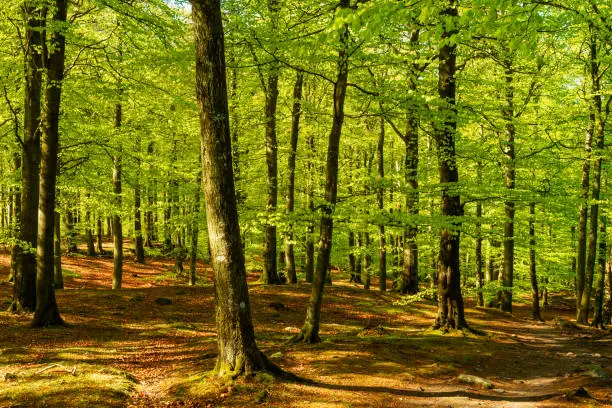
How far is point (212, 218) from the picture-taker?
6258 millimetres

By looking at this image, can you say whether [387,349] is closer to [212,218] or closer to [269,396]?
[269,396]

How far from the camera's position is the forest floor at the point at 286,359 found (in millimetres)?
6125

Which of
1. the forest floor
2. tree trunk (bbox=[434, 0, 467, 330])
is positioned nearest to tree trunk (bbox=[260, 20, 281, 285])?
the forest floor

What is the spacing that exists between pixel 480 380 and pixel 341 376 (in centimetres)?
266

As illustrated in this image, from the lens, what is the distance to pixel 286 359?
26.4ft

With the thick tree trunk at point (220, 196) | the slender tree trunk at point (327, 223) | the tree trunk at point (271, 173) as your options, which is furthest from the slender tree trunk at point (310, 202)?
the thick tree trunk at point (220, 196)

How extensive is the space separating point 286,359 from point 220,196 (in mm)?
3726

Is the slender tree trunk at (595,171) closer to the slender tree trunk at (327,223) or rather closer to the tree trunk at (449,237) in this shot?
the tree trunk at (449,237)

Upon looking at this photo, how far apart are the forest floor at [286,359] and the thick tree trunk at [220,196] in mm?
561

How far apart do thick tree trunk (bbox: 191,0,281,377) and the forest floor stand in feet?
1.84

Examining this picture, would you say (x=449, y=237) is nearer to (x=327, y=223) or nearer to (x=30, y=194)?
(x=327, y=223)

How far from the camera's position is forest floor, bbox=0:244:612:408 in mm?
6125

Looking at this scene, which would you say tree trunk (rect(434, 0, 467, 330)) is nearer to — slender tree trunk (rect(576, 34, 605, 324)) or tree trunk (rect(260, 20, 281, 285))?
slender tree trunk (rect(576, 34, 605, 324))

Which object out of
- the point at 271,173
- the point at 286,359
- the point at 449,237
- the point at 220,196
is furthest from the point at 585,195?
the point at 220,196
